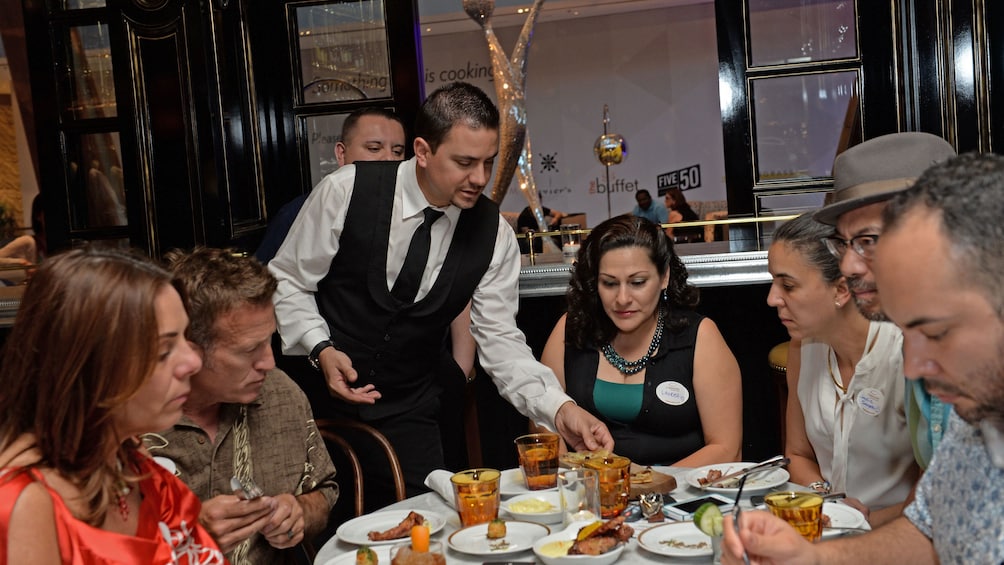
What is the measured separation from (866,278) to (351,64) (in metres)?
3.45

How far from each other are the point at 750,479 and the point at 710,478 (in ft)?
0.29

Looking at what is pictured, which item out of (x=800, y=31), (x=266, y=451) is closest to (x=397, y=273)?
(x=266, y=451)

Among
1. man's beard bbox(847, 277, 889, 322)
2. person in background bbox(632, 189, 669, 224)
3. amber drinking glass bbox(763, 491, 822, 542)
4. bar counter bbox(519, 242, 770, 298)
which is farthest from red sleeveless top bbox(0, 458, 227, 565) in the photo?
person in background bbox(632, 189, 669, 224)

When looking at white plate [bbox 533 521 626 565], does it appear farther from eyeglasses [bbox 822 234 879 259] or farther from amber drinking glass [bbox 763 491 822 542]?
eyeglasses [bbox 822 234 879 259]

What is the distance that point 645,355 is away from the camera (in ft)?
10.1

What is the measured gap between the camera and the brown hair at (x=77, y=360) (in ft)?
4.64

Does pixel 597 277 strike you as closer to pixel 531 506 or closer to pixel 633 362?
pixel 633 362

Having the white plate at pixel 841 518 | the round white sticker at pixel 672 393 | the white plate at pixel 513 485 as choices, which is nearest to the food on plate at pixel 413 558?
the white plate at pixel 513 485

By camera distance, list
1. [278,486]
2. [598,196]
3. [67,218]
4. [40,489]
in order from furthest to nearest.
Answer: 1. [598,196]
2. [67,218]
3. [278,486]
4. [40,489]

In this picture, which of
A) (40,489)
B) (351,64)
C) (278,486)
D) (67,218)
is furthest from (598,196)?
(40,489)

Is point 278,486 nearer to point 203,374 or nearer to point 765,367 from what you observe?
point 203,374

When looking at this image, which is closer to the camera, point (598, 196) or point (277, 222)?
point (277, 222)

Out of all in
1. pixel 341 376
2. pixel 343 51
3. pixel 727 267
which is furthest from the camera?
pixel 343 51

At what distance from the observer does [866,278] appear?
6.71ft
